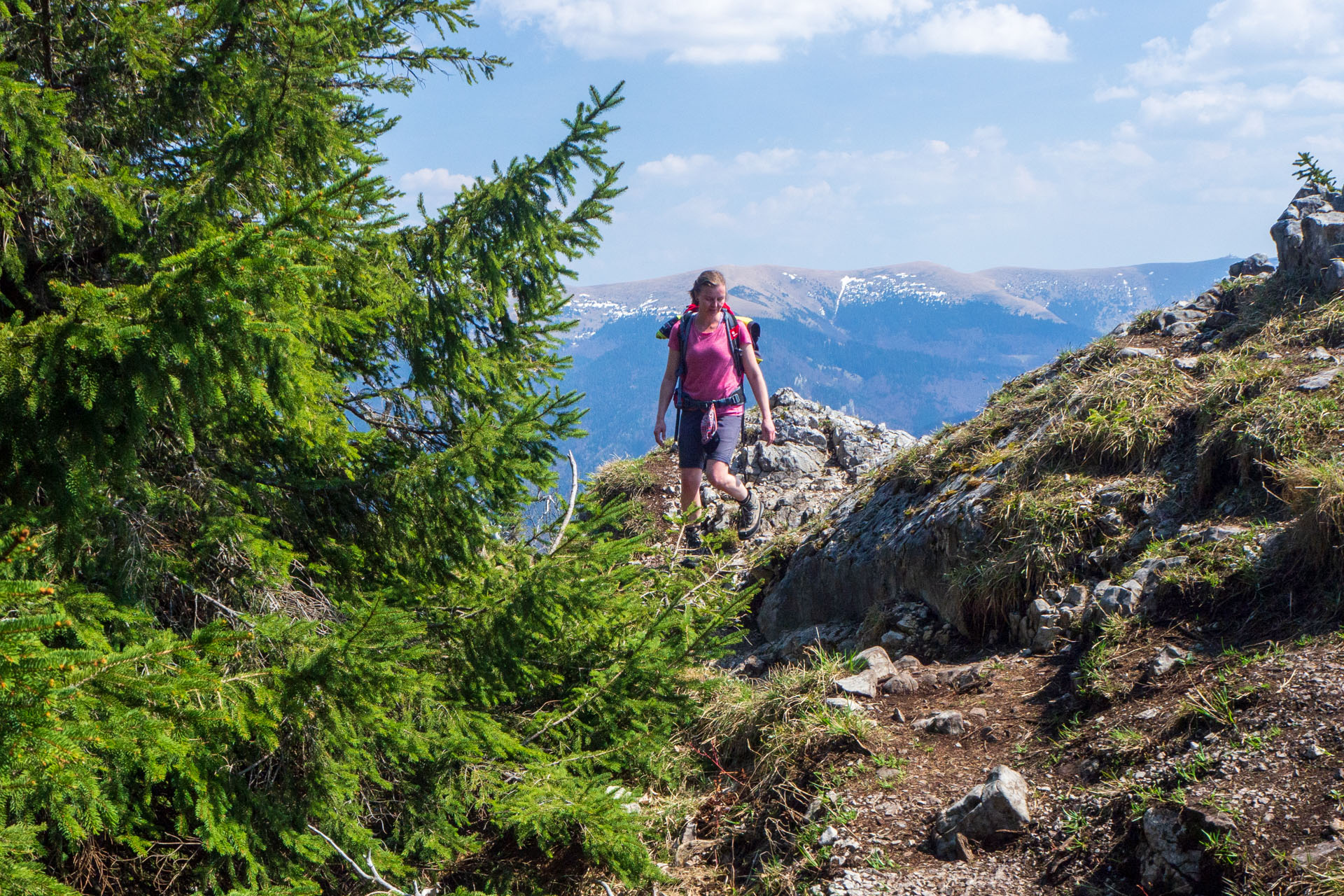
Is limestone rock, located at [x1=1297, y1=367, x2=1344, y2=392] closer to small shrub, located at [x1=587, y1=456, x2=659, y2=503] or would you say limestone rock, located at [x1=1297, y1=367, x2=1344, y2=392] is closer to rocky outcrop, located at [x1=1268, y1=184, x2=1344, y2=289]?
rocky outcrop, located at [x1=1268, y1=184, x2=1344, y2=289]

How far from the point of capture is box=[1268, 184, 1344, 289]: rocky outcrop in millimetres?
6719

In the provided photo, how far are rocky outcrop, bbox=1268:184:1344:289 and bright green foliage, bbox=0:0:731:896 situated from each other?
244 inches

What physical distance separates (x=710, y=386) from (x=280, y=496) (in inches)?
181

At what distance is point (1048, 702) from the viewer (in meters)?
4.42

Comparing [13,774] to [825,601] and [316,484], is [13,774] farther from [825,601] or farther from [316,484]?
[825,601]

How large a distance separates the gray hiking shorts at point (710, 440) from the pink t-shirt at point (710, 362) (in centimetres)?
27

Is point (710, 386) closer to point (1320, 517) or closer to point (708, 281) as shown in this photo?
point (708, 281)

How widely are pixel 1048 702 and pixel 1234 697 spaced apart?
0.98 m

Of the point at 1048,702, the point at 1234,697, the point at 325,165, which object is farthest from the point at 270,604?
the point at 1234,697

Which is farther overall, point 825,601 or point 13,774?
point 825,601

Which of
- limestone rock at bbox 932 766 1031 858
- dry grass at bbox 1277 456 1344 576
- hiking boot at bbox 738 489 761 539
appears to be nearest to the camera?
limestone rock at bbox 932 766 1031 858

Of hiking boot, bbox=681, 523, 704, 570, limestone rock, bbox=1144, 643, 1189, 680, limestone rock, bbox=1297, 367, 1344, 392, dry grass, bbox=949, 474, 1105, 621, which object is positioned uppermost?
limestone rock, bbox=1297, 367, 1344, 392

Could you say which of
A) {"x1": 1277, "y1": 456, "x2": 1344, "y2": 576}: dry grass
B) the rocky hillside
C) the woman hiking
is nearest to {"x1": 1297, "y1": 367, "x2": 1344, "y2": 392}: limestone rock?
the rocky hillside

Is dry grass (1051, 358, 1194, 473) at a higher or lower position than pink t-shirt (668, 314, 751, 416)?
lower
